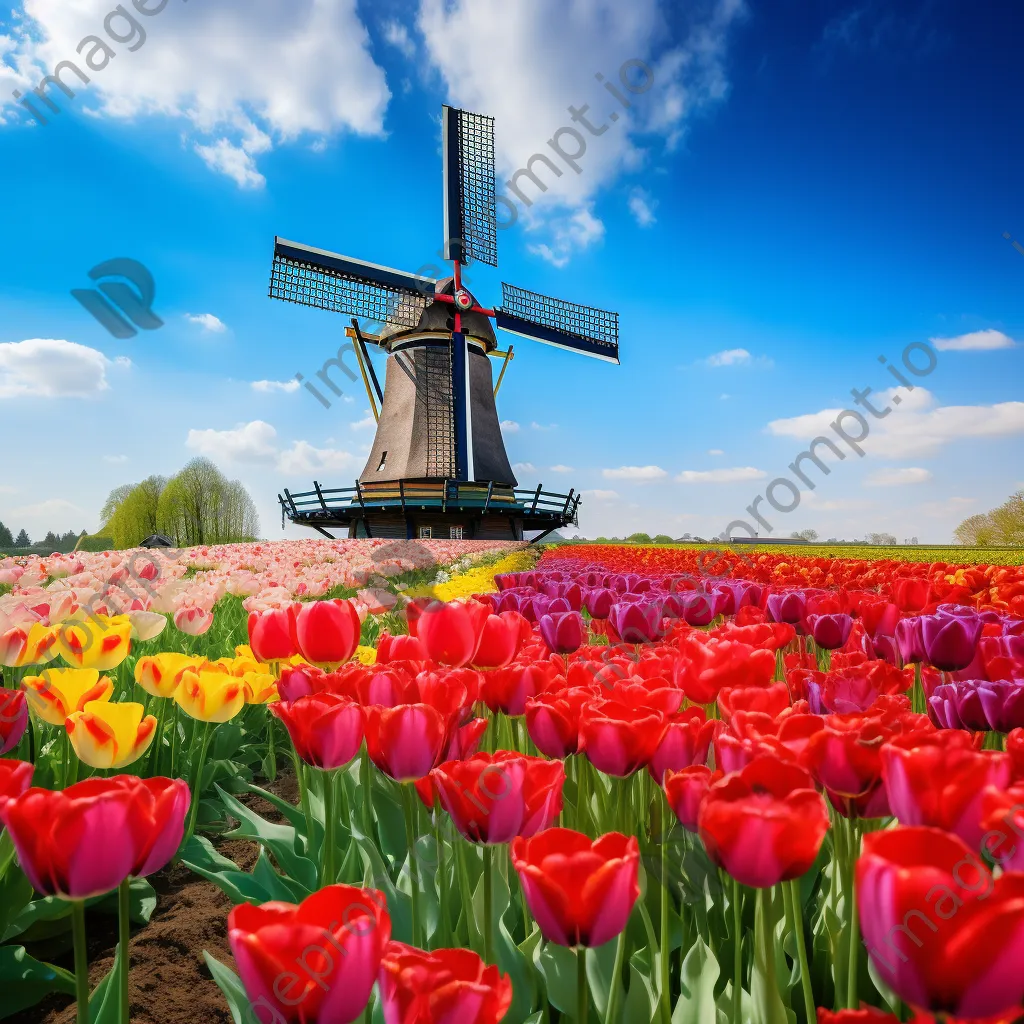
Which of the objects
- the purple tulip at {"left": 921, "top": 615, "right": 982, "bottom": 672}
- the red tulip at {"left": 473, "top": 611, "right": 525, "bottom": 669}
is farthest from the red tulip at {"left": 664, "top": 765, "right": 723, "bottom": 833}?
the purple tulip at {"left": 921, "top": 615, "right": 982, "bottom": 672}

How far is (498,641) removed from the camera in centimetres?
178

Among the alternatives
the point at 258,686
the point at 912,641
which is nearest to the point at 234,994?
the point at 258,686

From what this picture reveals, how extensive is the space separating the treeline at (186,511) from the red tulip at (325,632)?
3802cm

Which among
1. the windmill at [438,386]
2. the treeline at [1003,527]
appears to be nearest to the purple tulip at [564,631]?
the windmill at [438,386]

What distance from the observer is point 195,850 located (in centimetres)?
191

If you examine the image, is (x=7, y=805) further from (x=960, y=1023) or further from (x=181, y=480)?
(x=181, y=480)

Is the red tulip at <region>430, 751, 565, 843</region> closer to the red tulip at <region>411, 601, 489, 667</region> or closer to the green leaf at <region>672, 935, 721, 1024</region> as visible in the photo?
the green leaf at <region>672, 935, 721, 1024</region>

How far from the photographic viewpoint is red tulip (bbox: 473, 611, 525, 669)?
5.81ft

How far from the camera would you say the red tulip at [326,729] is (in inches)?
46.2

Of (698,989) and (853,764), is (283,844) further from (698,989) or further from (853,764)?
(853,764)

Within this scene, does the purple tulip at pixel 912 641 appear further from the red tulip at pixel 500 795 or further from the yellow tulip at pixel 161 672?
the yellow tulip at pixel 161 672

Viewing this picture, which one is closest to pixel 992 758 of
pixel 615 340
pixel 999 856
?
pixel 999 856

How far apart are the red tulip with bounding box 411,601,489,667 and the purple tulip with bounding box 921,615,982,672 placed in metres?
1.17

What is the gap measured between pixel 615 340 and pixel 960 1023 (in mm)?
25863
